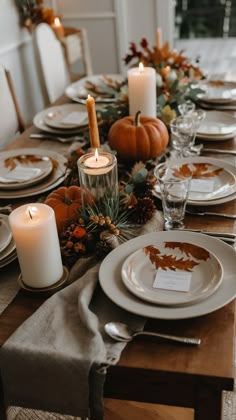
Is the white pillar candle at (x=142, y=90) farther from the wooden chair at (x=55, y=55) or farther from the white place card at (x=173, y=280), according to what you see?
the wooden chair at (x=55, y=55)

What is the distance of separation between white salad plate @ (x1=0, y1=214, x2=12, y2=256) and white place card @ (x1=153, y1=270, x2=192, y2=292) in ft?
1.15

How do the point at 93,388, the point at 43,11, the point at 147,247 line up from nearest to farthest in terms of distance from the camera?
1. the point at 93,388
2. the point at 147,247
3. the point at 43,11

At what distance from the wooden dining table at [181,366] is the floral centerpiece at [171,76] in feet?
3.05

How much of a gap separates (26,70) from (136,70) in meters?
2.06

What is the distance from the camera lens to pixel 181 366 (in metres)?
0.79

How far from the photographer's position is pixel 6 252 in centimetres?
110

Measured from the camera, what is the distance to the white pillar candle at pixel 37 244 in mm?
922

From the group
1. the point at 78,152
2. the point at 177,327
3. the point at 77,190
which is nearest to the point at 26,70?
the point at 78,152

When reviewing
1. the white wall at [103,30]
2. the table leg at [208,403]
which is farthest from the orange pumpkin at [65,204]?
the white wall at [103,30]

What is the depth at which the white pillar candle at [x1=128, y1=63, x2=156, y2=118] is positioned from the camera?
155cm

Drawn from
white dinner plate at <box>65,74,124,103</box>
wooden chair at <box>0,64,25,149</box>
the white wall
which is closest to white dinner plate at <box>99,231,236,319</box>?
white dinner plate at <box>65,74,124,103</box>

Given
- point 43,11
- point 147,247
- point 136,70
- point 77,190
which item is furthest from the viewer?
point 43,11

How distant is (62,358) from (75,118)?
1.21 meters

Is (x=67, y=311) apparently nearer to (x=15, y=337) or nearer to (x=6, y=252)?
(x=15, y=337)
